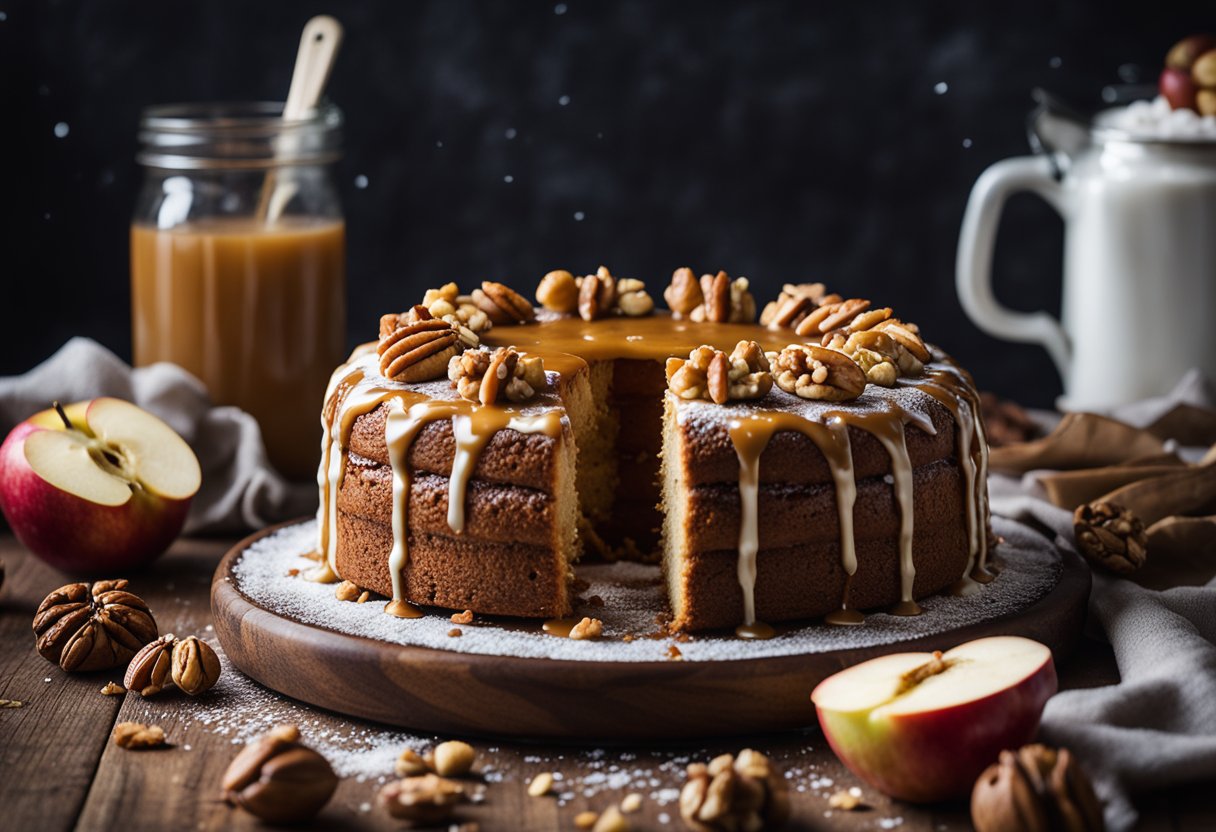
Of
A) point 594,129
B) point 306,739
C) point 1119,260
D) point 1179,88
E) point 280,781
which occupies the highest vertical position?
point 1179,88

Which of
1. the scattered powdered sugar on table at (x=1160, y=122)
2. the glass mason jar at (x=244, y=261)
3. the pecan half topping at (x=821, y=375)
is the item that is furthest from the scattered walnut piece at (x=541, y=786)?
the scattered powdered sugar on table at (x=1160, y=122)

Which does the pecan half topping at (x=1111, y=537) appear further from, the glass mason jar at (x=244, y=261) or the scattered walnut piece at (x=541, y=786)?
the glass mason jar at (x=244, y=261)

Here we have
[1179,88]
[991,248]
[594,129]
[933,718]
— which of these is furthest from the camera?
[594,129]

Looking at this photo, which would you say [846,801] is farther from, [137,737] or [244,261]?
[244,261]

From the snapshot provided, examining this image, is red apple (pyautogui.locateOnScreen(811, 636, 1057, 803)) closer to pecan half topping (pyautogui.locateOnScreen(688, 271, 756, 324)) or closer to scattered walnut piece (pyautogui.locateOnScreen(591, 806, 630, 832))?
scattered walnut piece (pyautogui.locateOnScreen(591, 806, 630, 832))

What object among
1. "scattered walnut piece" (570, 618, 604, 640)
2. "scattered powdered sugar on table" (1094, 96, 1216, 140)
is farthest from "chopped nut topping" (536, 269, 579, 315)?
"scattered powdered sugar on table" (1094, 96, 1216, 140)

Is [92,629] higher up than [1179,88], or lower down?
lower down

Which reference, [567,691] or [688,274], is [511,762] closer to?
[567,691]

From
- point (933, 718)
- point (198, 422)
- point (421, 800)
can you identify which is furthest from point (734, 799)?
point (198, 422)
